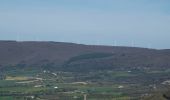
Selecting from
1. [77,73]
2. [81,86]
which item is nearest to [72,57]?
[77,73]

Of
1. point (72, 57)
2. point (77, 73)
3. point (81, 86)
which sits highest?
point (72, 57)

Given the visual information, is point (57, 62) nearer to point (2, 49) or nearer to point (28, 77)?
point (2, 49)

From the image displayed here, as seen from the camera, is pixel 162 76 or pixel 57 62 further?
pixel 57 62

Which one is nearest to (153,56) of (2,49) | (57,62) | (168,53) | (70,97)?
(168,53)

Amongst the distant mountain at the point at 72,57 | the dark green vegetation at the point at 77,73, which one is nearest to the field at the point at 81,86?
the dark green vegetation at the point at 77,73

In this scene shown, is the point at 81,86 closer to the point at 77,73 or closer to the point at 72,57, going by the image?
the point at 77,73

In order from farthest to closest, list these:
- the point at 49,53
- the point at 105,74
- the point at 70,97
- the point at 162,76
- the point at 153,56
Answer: the point at 49,53 → the point at 153,56 → the point at 105,74 → the point at 162,76 → the point at 70,97

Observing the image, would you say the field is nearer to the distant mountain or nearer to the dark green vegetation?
the dark green vegetation

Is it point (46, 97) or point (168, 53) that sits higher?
point (168, 53)
